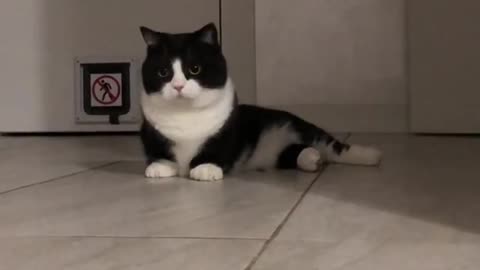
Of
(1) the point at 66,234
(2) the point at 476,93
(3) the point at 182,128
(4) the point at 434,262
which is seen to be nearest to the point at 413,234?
(4) the point at 434,262

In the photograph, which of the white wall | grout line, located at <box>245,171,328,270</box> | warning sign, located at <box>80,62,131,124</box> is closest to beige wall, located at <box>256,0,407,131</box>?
the white wall

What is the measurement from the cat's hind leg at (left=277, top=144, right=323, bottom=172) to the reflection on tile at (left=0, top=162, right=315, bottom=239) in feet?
0.10

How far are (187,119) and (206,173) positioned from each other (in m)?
0.12

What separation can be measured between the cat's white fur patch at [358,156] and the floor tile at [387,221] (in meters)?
0.03

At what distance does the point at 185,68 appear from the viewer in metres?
1.39

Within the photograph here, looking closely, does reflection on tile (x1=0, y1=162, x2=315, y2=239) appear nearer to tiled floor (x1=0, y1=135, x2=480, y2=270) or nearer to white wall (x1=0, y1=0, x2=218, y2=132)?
tiled floor (x1=0, y1=135, x2=480, y2=270)

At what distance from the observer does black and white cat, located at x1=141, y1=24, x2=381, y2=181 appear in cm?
139

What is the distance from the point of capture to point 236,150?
1486 mm

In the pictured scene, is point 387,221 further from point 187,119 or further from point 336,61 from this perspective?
point 336,61

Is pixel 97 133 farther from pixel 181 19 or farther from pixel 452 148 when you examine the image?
pixel 452 148

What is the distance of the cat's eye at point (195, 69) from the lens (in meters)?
1.40

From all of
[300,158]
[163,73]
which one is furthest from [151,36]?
[300,158]

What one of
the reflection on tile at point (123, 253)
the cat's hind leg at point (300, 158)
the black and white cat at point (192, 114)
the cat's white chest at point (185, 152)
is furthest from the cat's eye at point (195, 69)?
the reflection on tile at point (123, 253)

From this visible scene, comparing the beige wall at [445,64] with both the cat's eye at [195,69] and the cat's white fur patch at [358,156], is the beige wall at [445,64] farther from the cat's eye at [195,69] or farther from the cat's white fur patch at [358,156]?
the cat's eye at [195,69]
